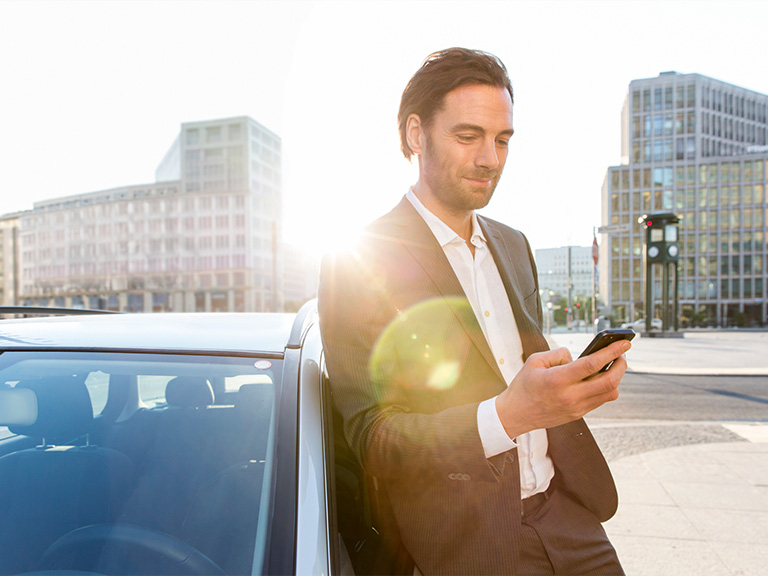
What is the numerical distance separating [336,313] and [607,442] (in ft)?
18.8

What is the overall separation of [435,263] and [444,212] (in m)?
0.24

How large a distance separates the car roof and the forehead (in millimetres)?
776

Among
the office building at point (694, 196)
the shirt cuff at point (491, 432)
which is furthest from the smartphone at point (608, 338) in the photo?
the office building at point (694, 196)

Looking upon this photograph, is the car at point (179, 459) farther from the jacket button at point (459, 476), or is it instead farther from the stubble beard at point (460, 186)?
the stubble beard at point (460, 186)

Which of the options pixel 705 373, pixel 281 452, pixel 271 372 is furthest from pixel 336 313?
pixel 705 373

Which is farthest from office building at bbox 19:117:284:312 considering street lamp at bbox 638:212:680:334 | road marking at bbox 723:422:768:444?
road marking at bbox 723:422:768:444

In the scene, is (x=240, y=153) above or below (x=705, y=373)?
above

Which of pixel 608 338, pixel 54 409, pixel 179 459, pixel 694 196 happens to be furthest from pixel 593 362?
pixel 694 196

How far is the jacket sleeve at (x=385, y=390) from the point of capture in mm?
1294

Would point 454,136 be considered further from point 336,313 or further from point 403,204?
point 336,313

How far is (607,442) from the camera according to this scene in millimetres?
6402

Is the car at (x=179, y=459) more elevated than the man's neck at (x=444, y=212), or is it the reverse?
the man's neck at (x=444, y=212)

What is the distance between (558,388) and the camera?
3.74ft

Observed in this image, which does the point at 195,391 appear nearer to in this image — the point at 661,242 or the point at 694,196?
the point at 661,242
